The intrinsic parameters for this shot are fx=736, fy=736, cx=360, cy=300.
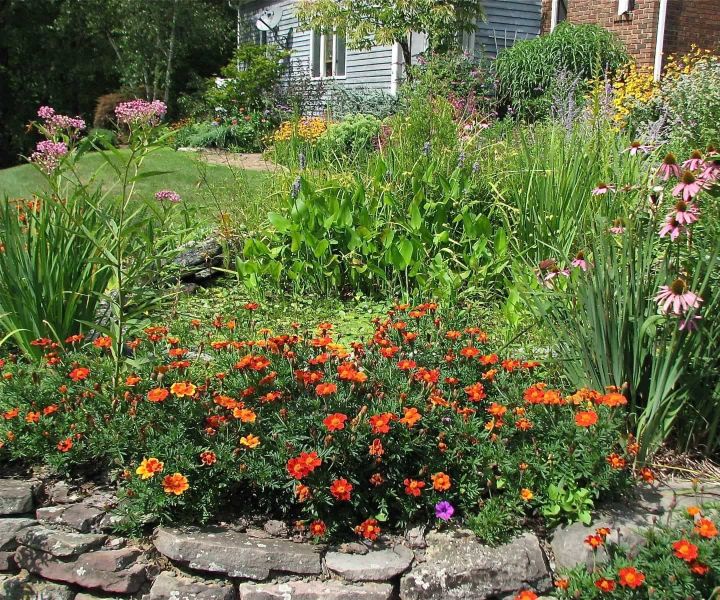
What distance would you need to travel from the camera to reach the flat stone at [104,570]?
221cm

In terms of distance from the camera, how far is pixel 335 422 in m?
2.17

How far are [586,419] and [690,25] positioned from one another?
12.5 meters

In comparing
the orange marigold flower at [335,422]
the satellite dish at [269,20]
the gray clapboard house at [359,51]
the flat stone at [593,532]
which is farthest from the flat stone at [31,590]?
the satellite dish at [269,20]

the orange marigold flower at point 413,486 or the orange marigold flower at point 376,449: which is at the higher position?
the orange marigold flower at point 376,449

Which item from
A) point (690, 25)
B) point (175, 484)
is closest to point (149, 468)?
point (175, 484)

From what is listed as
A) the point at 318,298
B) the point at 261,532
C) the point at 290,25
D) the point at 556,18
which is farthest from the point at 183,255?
the point at 290,25

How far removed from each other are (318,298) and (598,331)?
2.16 meters

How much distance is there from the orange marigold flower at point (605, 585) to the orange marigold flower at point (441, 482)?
0.49 m

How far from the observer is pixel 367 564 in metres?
2.17

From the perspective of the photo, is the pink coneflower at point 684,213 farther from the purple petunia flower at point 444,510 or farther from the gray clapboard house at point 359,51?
the gray clapboard house at point 359,51

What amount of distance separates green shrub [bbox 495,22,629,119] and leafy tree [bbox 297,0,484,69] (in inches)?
39.1

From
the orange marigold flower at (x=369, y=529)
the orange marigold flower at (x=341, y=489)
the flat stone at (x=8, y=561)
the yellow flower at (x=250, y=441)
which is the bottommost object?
the flat stone at (x=8, y=561)

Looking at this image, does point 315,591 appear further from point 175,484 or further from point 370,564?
point 175,484

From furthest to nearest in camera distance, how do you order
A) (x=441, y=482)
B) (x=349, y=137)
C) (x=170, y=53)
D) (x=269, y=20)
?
(x=269, y=20), (x=170, y=53), (x=349, y=137), (x=441, y=482)
